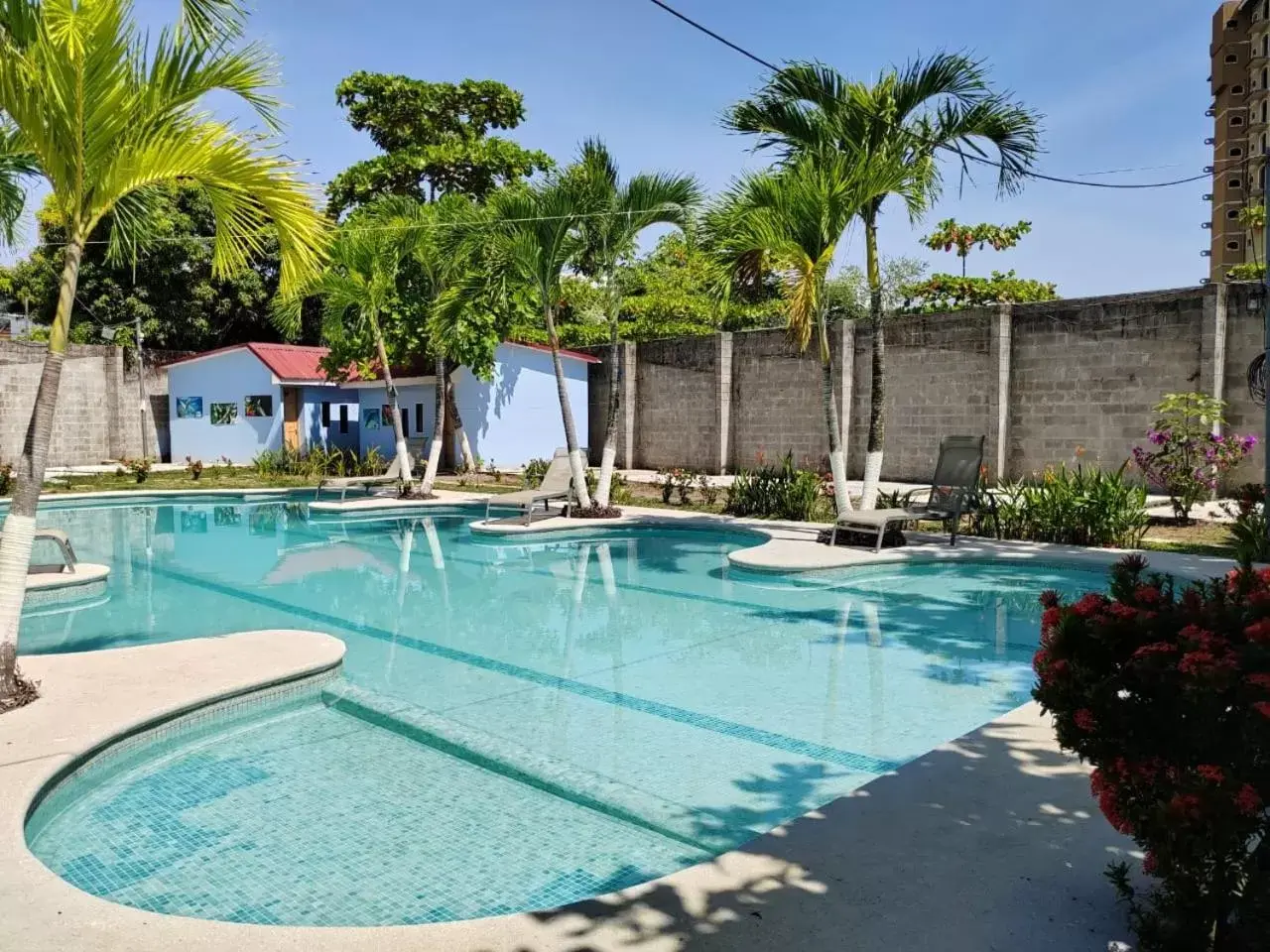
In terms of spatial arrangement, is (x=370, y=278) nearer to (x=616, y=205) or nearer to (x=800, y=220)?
(x=616, y=205)

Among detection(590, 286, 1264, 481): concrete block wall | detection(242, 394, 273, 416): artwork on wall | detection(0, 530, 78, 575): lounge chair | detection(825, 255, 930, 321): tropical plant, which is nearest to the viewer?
detection(0, 530, 78, 575): lounge chair

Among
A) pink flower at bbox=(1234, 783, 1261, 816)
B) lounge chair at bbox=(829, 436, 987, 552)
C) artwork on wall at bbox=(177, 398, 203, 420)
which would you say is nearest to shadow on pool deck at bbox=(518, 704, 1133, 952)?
pink flower at bbox=(1234, 783, 1261, 816)

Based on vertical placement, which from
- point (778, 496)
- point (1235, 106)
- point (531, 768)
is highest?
point (1235, 106)

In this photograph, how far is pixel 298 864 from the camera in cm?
417

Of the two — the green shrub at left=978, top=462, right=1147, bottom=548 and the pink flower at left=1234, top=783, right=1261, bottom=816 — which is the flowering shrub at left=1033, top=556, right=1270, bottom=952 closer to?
the pink flower at left=1234, top=783, right=1261, bottom=816

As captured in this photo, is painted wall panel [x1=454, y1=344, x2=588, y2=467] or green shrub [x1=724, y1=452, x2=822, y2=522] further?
painted wall panel [x1=454, y1=344, x2=588, y2=467]

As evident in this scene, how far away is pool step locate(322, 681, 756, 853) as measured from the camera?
4523mm

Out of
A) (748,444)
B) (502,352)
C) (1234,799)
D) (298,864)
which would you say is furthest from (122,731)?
(502,352)

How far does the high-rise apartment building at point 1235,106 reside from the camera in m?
59.4

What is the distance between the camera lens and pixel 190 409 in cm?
2900

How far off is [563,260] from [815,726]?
1036 cm

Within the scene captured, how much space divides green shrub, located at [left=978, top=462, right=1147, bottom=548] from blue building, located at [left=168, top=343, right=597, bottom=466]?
14630 millimetres

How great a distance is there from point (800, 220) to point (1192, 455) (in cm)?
694

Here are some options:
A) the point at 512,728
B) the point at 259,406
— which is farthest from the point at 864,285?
the point at 512,728
